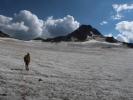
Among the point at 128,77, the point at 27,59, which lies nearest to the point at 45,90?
the point at 27,59

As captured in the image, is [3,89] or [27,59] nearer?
[3,89]

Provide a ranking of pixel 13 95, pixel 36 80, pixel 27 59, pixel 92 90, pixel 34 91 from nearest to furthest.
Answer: pixel 13 95
pixel 34 91
pixel 92 90
pixel 36 80
pixel 27 59

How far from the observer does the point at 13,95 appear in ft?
69.5

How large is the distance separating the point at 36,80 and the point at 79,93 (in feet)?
17.9

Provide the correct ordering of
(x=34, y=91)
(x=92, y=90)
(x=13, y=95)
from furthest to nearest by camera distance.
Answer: (x=92, y=90), (x=34, y=91), (x=13, y=95)

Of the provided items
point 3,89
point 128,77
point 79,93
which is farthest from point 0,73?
point 128,77

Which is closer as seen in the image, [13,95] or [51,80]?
[13,95]

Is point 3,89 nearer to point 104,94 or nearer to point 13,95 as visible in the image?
point 13,95

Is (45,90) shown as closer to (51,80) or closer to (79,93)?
(79,93)

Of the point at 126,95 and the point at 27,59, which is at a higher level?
the point at 27,59

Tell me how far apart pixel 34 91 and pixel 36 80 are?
4604 mm

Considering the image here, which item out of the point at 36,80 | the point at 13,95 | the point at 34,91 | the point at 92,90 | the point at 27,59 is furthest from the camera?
the point at 27,59

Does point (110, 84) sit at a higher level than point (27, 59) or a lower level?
lower

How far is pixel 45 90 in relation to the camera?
77.8ft
